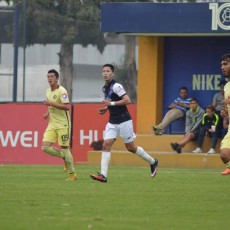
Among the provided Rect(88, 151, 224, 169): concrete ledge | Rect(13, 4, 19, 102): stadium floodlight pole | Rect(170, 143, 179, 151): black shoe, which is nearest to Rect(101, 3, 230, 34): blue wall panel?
Rect(13, 4, 19, 102): stadium floodlight pole

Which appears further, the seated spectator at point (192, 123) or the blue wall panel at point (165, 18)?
the blue wall panel at point (165, 18)

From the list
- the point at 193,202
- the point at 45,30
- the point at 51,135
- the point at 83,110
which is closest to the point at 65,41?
the point at 45,30

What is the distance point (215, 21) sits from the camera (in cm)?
2942

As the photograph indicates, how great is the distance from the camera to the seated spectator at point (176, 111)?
29.7m

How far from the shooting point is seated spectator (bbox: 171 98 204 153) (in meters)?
28.6

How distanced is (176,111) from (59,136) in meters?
→ 8.34

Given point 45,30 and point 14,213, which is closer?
point 14,213

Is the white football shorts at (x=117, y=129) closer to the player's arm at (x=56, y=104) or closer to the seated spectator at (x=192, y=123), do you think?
the player's arm at (x=56, y=104)

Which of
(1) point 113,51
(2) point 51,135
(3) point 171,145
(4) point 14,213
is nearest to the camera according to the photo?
(4) point 14,213

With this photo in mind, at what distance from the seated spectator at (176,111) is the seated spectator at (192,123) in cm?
47

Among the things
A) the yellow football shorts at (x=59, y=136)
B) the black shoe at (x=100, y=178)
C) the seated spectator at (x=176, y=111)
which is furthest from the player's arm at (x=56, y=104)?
the seated spectator at (x=176, y=111)

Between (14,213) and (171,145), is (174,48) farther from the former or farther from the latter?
(14,213)

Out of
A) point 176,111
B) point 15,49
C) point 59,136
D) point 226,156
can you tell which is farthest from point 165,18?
point 226,156

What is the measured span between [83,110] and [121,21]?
2.83 m
